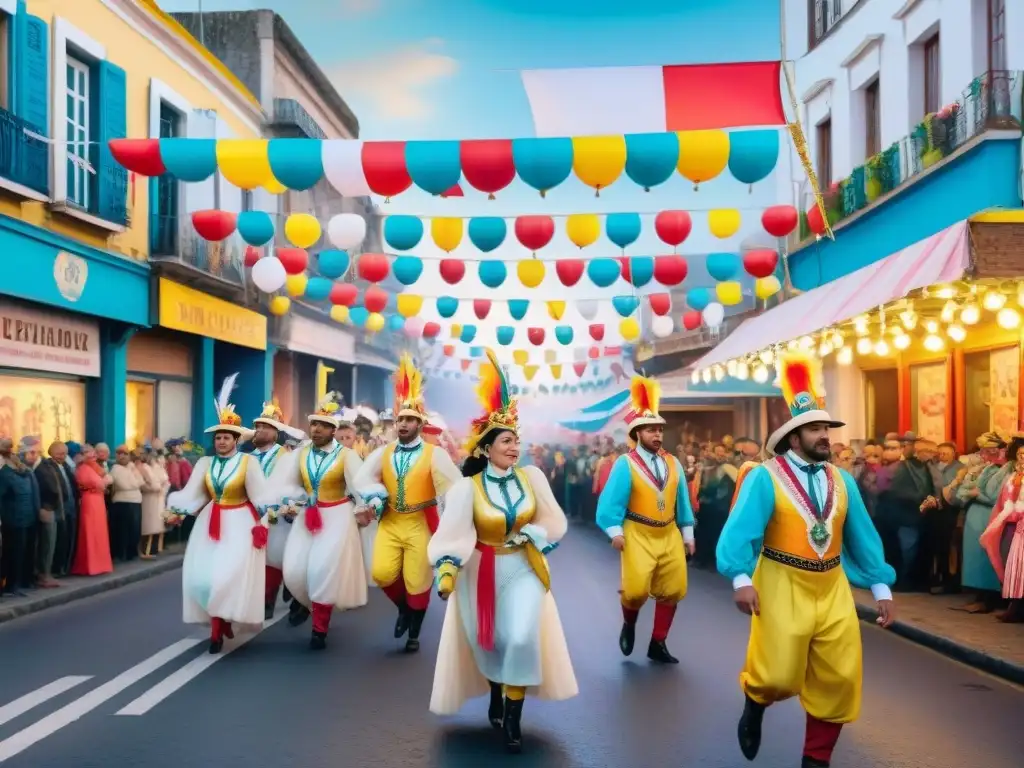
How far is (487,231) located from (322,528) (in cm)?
626

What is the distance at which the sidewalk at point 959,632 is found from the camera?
866cm

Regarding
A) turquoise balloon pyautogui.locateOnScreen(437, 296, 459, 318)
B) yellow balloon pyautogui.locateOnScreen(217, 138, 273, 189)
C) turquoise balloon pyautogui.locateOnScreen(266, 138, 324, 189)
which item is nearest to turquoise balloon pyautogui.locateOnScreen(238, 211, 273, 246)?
yellow balloon pyautogui.locateOnScreen(217, 138, 273, 189)

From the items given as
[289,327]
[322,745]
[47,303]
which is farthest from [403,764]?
[289,327]

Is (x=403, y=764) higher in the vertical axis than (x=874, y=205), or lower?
lower

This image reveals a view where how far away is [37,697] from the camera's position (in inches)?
297

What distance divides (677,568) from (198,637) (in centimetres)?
420

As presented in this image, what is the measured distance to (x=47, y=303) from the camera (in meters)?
17.2

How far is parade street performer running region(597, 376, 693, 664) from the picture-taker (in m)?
8.93

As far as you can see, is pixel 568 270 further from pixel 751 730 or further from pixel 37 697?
pixel 751 730

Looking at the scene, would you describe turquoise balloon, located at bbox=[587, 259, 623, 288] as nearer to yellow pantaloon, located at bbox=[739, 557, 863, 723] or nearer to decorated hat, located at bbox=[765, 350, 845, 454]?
decorated hat, located at bbox=[765, 350, 845, 454]

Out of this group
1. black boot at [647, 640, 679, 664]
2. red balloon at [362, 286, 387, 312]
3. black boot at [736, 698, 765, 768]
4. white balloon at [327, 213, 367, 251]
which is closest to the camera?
black boot at [736, 698, 765, 768]

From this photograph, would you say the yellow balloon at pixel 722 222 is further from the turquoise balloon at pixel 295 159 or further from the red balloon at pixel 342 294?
the red balloon at pixel 342 294

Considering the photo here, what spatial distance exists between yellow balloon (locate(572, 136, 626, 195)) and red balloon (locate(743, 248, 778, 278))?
585cm

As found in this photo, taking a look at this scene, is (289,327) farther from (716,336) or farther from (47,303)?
(47,303)
